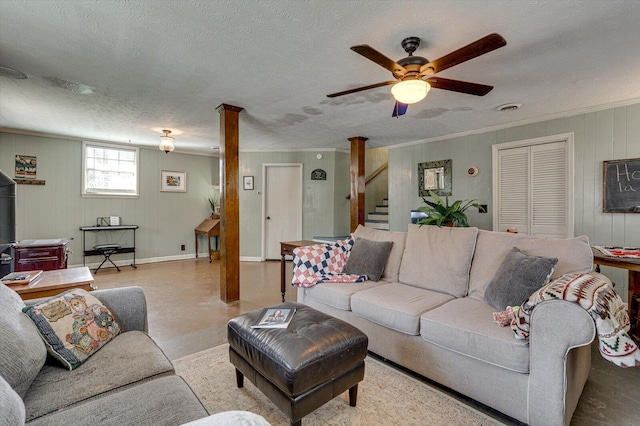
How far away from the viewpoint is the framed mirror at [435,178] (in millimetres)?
4895

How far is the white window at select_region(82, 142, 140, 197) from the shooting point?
530 centimetres

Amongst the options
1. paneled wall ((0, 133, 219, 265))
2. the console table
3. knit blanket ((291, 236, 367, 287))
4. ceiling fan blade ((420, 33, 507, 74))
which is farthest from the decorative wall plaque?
ceiling fan blade ((420, 33, 507, 74))

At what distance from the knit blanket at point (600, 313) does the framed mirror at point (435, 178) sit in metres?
3.54

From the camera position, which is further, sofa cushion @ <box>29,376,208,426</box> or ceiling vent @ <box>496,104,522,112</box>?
ceiling vent @ <box>496,104,522,112</box>

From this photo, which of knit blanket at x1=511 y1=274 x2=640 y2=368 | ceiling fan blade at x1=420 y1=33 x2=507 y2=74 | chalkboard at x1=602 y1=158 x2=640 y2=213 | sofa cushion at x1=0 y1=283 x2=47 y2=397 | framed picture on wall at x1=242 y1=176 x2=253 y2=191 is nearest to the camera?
sofa cushion at x1=0 y1=283 x2=47 y2=397

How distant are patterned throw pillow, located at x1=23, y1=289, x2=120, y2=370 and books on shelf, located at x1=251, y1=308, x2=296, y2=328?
2.45ft

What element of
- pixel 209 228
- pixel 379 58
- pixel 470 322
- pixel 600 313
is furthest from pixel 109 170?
pixel 600 313

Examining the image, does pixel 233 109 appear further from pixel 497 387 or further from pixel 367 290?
pixel 497 387

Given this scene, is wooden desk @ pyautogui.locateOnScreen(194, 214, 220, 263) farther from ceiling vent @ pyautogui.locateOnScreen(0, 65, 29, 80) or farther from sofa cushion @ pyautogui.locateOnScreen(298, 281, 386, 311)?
sofa cushion @ pyautogui.locateOnScreen(298, 281, 386, 311)

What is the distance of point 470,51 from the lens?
1.72 meters

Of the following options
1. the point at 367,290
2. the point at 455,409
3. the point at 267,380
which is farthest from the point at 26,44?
the point at 455,409

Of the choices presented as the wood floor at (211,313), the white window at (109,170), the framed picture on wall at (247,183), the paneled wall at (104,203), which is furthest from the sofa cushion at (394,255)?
the white window at (109,170)

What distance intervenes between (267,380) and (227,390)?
46 centimetres

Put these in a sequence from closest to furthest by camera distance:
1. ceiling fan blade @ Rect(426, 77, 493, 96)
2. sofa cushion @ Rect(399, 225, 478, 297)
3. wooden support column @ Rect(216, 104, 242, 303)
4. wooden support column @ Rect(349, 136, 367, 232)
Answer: ceiling fan blade @ Rect(426, 77, 493, 96) → sofa cushion @ Rect(399, 225, 478, 297) → wooden support column @ Rect(216, 104, 242, 303) → wooden support column @ Rect(349, 136, 367, 232)
